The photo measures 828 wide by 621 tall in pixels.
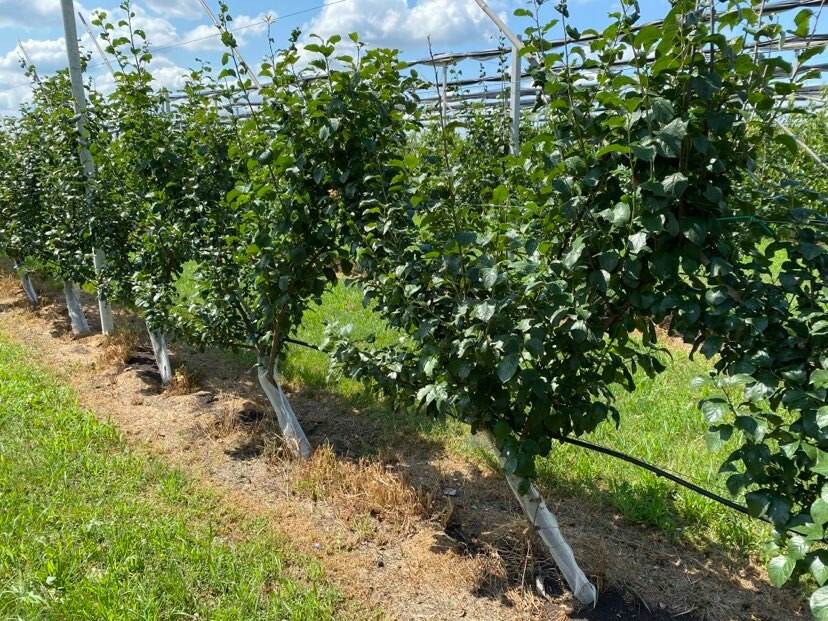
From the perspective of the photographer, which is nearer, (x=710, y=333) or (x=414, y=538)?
(x=710, y=333)

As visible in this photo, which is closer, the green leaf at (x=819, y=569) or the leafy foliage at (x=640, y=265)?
the green leaf at (x=819, y=569)

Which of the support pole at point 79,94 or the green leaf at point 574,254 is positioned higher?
the support pole at point 79,94

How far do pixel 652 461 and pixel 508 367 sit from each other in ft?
6.95

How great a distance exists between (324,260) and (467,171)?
1.10 m

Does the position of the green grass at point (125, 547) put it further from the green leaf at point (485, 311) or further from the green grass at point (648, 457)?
the green leaf at point (485, 311)

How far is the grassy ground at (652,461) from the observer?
3076 millimetres

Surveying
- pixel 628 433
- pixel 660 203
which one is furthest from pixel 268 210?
pixel 628 433

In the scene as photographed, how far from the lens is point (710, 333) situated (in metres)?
1.92

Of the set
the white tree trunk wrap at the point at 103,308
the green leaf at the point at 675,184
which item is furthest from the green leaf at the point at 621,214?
the white tree trunk wrap at the point at 103,308

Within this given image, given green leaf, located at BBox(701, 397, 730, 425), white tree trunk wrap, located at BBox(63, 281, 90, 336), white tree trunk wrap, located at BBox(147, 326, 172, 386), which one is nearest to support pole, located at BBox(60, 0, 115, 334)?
white tree trunk wrap, located at BBox(147, 326, 172, 386)

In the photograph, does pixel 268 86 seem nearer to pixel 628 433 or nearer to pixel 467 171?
pixel 467 171

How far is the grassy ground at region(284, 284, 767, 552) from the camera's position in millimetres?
3076

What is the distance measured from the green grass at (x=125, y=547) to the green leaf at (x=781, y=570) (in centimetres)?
160

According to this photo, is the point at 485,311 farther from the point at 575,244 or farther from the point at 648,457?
the point at 648,457
